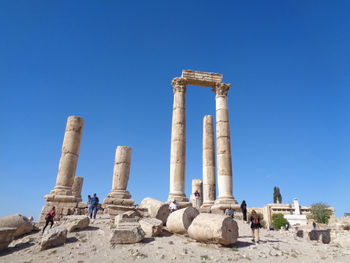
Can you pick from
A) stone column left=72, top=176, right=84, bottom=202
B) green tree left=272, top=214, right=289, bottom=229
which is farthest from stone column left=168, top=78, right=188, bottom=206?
green tree left=272, top=214, right=289, bottom=229

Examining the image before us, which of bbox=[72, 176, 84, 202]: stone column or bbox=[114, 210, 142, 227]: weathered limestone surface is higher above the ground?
bbox=[72, 176, 84, 202]: stone column

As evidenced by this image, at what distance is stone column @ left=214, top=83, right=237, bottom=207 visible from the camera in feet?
→ 57.5

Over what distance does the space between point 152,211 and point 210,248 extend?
174 inches

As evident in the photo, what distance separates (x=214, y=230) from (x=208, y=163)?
12.5 m

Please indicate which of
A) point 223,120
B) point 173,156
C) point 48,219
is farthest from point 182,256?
point 223,120

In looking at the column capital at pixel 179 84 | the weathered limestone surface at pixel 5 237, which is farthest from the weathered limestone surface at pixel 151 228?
the column capital at pixel 179 84

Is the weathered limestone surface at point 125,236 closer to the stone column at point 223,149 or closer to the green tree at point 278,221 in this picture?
the stone column at point 223,149

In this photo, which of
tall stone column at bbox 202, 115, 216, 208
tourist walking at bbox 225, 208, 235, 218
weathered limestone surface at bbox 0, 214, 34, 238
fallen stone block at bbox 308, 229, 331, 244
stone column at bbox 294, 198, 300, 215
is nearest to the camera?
weathered limestone surface at bbox 0, 214, 34, 238

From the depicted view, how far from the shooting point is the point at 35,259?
812 cm

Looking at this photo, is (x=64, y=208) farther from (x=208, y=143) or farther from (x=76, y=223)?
(x=208, y=143)

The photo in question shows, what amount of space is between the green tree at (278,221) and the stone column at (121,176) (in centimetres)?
3057

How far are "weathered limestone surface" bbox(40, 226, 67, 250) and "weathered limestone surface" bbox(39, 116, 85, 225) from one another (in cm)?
580

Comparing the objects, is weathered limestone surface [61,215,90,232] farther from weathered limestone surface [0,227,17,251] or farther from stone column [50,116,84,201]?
stone column [50,116,84,201]

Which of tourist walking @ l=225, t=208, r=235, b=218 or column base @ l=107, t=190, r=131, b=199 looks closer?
tourist walking @ l=225, t=208, r=235, b=218
